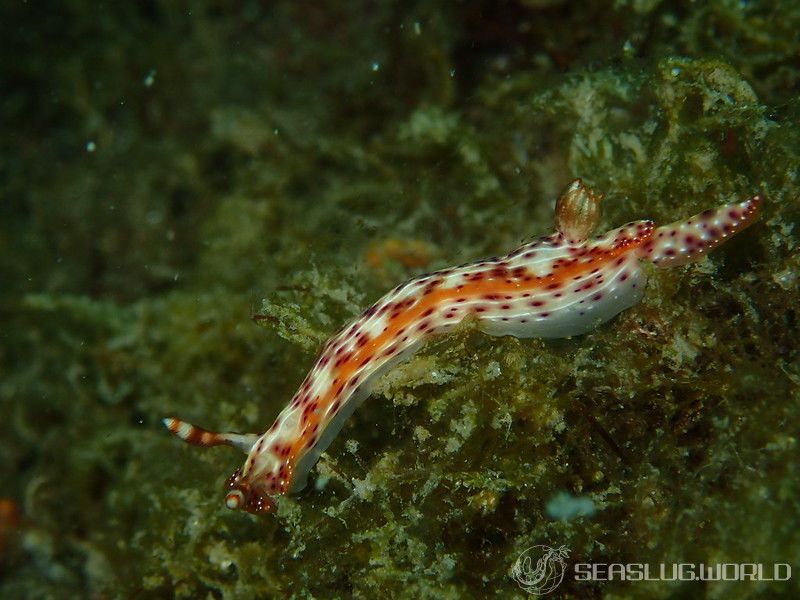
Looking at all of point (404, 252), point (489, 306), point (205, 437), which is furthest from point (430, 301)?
point (404, 252)

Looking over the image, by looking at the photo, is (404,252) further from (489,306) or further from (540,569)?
(540,569)

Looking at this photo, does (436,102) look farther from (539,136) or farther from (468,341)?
(468,341)

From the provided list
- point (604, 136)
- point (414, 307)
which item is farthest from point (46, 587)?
point (604, 136)

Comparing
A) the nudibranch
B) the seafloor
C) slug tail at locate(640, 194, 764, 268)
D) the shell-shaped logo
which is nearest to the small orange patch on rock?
the seafloor

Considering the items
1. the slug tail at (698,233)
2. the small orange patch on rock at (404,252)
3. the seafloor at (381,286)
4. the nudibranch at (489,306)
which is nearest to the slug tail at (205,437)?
the nudibranch at (489,306)

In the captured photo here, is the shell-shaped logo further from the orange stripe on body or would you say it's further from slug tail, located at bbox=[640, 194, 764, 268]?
slug tail, located at bbox=[640, 194, 764, 268]

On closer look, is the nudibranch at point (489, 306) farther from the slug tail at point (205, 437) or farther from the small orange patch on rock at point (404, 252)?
the small orange patch on rock at point (404, 252)
